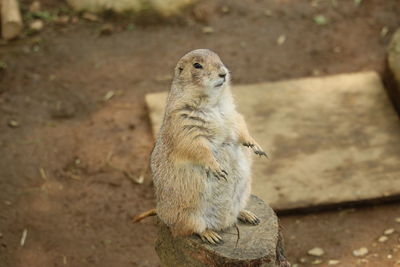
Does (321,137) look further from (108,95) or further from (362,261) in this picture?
(108,95)

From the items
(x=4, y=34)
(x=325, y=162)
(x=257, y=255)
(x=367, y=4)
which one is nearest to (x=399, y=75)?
(x=325, y=162)

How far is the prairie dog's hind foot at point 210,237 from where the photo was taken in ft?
15.4

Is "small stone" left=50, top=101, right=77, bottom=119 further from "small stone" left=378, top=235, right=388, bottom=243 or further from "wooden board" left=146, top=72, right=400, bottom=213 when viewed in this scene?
"small stone" left=378, top=235, right=388, bottom=243

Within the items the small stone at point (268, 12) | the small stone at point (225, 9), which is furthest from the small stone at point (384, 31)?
the small stone at point (225, 9)

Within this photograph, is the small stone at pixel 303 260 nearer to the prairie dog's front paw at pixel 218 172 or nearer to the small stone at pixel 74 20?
the prairie dog's front paw at pixel 218 172

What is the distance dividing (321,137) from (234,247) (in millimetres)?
2885

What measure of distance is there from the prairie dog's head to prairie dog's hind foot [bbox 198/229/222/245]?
90 cm

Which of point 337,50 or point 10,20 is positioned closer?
point 10,20

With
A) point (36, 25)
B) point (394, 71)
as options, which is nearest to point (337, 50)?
point (394, 71)

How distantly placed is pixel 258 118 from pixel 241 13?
2.38 metres

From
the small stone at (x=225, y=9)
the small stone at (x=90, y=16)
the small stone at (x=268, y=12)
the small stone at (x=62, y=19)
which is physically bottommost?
the small stone at (x=62, y=19)

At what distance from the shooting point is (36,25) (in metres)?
9.22

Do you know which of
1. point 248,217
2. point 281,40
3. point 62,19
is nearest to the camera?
point 248,217

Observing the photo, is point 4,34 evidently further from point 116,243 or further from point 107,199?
point 116,243
